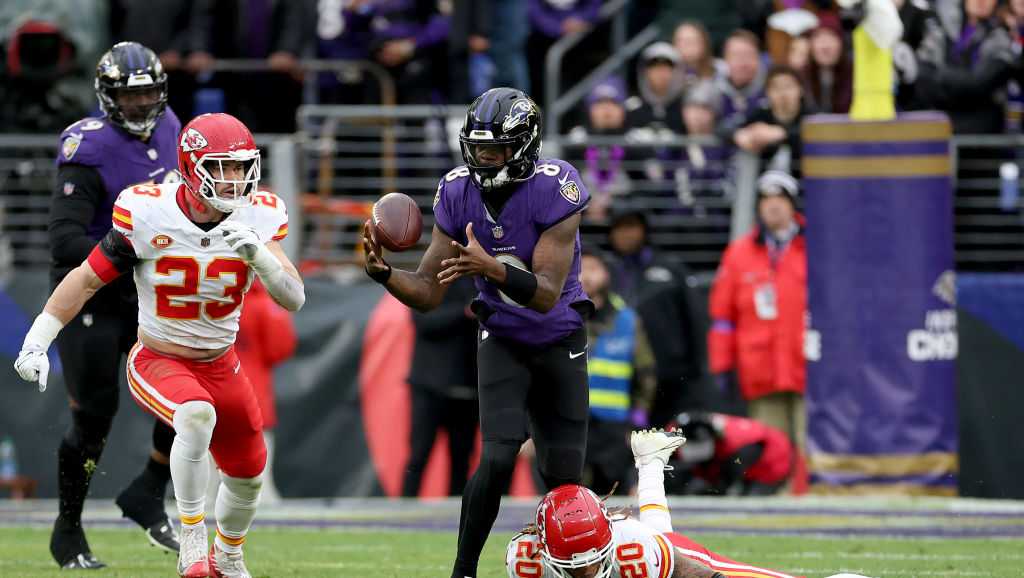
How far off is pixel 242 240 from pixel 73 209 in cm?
158

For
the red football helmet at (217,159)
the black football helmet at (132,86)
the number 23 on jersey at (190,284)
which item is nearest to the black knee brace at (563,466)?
the number 23 on jersey at (190,284)

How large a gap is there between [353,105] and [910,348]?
4.61 m

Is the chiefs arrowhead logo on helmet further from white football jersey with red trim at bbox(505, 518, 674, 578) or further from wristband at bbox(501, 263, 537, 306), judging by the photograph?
white football jersey with red trim at bbox(505, 518, 674, 578)

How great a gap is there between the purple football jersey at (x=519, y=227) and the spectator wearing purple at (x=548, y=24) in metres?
6.65

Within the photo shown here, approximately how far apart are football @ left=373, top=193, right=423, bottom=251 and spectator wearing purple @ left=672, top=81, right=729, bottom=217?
522 centimetres

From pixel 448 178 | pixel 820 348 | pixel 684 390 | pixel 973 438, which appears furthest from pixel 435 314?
pixel 448 178

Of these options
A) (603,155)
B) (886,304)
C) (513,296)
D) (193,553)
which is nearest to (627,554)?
(513,296)

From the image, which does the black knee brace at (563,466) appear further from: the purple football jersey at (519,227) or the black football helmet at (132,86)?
the black football helmet at (132,86)

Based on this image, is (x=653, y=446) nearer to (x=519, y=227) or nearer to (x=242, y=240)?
(x=519, y=227)

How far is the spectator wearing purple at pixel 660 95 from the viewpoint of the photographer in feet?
38.0

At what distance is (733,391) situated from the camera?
11.0m

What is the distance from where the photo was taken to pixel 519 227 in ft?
20.9

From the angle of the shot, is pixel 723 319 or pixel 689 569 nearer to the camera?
pixel 689 569

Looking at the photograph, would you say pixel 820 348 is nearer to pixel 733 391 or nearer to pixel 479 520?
pixel 733 391
